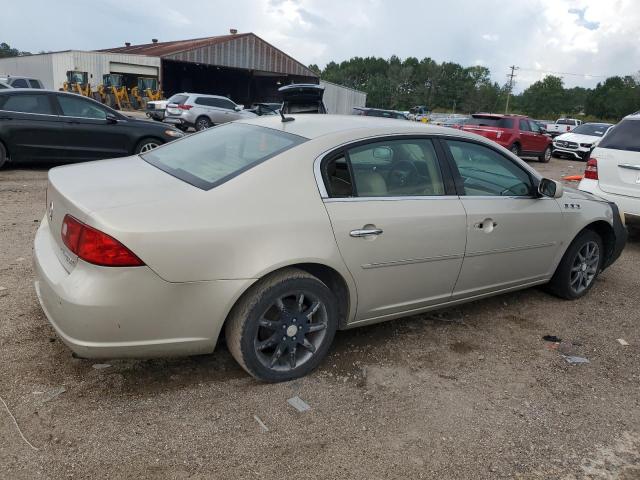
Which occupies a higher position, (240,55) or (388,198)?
(240,55)

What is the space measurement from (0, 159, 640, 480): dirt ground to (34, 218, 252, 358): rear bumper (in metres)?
0.37

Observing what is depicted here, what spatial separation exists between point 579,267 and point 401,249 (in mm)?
2361

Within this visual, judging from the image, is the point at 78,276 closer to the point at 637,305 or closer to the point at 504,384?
the point at 504,384

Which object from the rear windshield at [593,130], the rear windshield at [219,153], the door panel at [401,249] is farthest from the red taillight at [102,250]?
the rear windshield at [593,130]

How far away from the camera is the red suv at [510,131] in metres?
16.5

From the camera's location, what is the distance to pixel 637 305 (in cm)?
478

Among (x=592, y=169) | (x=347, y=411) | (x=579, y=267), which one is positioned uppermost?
(x=592, y=169)

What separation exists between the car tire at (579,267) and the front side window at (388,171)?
1764mm

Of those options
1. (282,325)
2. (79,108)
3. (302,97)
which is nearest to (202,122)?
(79,108)

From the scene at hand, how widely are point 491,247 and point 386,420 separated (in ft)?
5.22

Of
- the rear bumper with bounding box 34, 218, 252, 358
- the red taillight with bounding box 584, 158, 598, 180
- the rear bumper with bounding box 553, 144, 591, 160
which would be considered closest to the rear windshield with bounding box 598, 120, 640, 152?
the red taillight with bounding box 584, 158, 598, 180

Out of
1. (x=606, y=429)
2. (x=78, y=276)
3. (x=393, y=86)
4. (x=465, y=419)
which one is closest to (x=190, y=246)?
(x=78, y=276)

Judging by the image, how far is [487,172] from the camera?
12.8 ft

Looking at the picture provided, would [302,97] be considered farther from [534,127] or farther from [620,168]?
[534,127]
